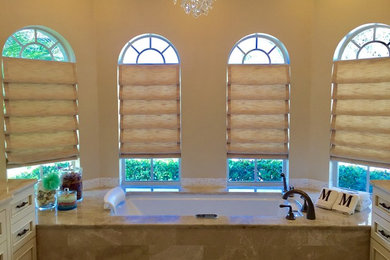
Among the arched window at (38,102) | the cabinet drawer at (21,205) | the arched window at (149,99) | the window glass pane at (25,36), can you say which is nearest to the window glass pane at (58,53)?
the arched window at (38,102)

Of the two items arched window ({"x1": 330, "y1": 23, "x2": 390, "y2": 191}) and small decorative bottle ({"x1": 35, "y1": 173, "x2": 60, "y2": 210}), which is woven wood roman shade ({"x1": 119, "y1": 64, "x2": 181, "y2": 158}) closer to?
small decorative bottle ({"x1": 35, "y1": 173, "x2": 60, "y2": 210})

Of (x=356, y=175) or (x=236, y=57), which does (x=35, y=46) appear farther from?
A: (x=356, y=175)

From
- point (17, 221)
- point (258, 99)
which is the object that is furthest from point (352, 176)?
point (17, 221)

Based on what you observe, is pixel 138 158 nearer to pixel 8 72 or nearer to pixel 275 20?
pixel 8 72

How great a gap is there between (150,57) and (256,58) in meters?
1.37

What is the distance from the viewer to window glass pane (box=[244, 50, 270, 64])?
4008 mm

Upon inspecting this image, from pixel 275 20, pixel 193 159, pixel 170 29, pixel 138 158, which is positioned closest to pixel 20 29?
pixel 170 29

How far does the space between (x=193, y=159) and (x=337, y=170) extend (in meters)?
1.80

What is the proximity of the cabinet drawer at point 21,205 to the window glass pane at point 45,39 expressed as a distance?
6.01 feet

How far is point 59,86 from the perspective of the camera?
12.2 feet

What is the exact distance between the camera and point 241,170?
4180 millimetres

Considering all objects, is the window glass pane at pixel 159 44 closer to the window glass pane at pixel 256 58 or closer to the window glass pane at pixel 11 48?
the window glass pane at pixel 256 58

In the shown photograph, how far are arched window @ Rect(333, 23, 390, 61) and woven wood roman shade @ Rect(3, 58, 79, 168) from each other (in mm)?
3243

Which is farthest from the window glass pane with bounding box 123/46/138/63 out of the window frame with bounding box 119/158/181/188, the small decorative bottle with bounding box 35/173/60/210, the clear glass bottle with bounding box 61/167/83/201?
the small decorative bottle with bounding box 35/173/60/210
